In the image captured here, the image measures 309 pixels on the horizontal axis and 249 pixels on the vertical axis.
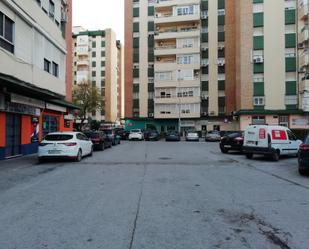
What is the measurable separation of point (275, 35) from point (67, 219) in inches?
1727

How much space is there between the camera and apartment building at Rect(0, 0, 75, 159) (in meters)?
13.8

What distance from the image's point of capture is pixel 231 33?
50.3m

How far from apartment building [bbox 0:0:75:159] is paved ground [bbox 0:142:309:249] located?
6249mm

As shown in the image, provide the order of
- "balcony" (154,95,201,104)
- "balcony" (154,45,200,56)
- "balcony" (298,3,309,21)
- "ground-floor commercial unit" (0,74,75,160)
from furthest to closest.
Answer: "balcony" (154,45,200,56) < "balcony" (154,95,201,104) < "balcony" (298,3,309,21) < "ground-floor commercial unit" (0,74,75,160)

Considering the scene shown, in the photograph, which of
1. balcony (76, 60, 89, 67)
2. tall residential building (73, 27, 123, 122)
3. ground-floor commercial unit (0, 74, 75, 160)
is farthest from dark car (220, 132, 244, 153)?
balcony (76, 60, 89, 67)

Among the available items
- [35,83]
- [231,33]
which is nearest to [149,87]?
[231,33]

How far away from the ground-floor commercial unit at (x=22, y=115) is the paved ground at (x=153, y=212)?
5902 millimetres

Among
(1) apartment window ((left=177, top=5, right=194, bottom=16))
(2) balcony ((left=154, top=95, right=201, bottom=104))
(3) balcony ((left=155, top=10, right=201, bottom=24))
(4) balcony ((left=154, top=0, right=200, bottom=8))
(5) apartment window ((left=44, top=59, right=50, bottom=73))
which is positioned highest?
(4) balcony ((left=154, top=0, right=200, bottom=8))

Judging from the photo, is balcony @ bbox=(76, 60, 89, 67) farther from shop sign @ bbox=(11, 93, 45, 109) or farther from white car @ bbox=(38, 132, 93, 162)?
white car @ bbox=(38, 132, 93, 162)

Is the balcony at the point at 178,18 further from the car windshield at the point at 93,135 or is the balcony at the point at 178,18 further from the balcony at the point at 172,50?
the car windshield at the point at 93,135

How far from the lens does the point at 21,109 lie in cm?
1598

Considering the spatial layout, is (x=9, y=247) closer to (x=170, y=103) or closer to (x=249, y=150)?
(x=249, y=150)

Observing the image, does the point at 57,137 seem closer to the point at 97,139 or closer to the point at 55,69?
the point at 97,139

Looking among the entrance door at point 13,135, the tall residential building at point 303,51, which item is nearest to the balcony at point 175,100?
the tall residential building at point 303,51
